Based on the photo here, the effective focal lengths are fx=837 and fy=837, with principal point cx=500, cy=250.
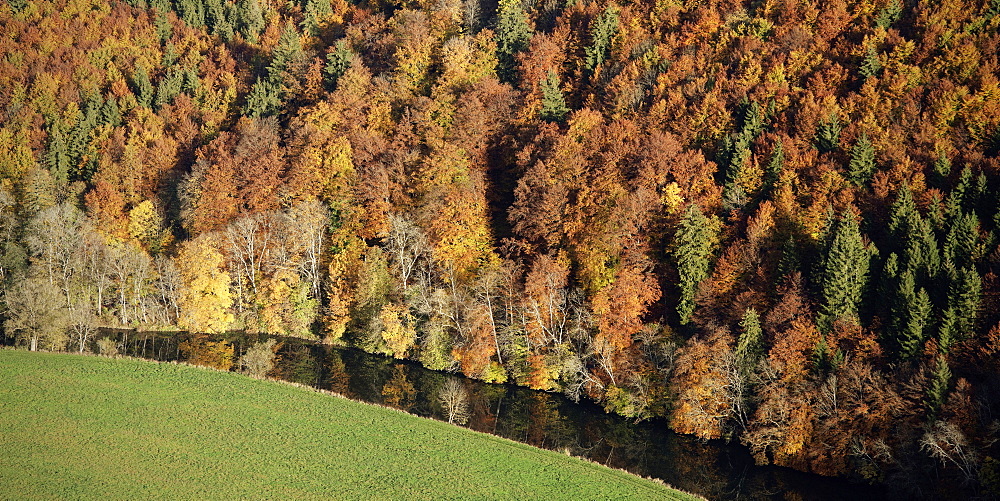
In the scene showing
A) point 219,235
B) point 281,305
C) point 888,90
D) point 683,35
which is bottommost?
point 281,305

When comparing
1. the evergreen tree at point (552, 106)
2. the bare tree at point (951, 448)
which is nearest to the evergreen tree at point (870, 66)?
the evergreen tree at point (552, 106)

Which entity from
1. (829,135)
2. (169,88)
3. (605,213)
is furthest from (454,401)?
(169,88)

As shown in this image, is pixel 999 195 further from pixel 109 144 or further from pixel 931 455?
pixel 109 144

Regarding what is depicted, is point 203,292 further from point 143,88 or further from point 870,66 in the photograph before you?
point 870,66

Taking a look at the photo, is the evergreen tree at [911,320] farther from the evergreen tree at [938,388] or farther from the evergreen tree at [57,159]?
the evergreen tree at [57,159]

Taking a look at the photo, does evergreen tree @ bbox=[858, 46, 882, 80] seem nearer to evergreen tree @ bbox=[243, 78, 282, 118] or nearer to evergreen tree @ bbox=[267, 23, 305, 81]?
evergreen tree @ bbox=[243, 78, 282, 118]

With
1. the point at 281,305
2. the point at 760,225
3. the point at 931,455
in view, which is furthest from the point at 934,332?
the point at 281,305

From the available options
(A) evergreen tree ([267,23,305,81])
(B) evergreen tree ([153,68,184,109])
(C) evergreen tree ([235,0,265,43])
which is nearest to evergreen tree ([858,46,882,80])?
(A) evergreen tree ([267,23,305,81])
